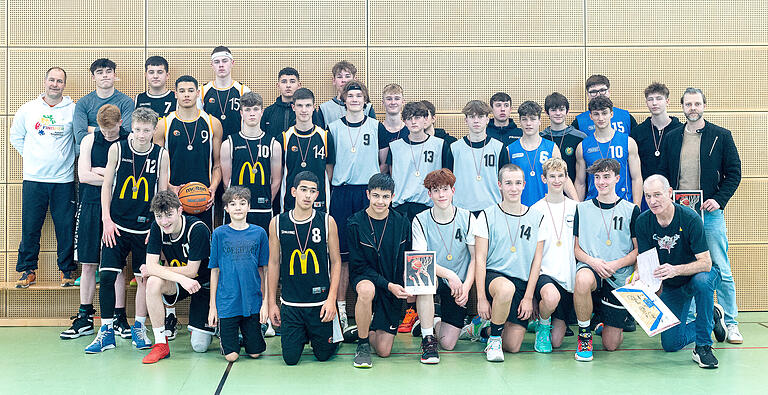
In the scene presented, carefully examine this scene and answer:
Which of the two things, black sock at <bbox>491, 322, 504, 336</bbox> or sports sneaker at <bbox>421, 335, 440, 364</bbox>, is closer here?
sports sneaker at <bbox>421, 335, 440, 364</bbox>

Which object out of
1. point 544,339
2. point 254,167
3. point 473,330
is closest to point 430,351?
point 473,330

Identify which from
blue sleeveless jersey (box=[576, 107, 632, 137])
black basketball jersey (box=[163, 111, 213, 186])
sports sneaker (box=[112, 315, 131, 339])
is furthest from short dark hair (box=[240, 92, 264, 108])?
blue sleeveless jersey (box=[576, 107, 632, 137])

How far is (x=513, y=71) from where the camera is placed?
7699 mm

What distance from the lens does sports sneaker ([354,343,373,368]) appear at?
513 centimetres

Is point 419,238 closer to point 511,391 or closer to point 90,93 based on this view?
point 511,391

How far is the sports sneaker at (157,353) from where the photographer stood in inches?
207

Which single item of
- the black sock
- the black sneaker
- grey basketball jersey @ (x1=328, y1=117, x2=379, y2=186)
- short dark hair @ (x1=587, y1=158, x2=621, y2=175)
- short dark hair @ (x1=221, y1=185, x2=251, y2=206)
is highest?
grey basketball jersey @ (x1=328, y1=117, x2=379, y2=186)

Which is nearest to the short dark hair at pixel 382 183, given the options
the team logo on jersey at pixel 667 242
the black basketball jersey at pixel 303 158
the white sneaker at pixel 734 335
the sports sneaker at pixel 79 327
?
the black basketball jersey at pixel 303 158

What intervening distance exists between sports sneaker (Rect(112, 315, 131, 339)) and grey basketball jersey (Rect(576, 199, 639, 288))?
4.23m

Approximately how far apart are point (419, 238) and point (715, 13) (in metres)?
4.98

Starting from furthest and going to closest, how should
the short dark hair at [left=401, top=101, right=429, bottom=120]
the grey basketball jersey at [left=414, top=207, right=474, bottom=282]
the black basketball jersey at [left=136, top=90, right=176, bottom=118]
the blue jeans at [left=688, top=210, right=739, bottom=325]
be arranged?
1. the black basketball jersey at [left=136, top=90, right=176, bottom=118]
2. the short dark hair at [left=401, top=101, right=429, bottom=120]
3. the blue jeans at [left=688, top=210, right=739, bottom=325]
4. the grey basketball jersey at [left=414, top=207, right=474, bottom=282]

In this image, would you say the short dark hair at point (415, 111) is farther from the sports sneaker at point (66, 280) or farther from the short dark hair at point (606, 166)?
the sports sneaker at point (66, 280)

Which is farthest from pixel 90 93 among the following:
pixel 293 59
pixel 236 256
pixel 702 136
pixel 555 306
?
pixel 702 136

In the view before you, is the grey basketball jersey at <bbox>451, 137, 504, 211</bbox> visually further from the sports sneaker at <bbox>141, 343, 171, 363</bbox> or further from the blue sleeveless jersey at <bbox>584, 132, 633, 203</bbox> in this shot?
the sports sneaker at <bbox>141, 343, 171, 363</bbox>
